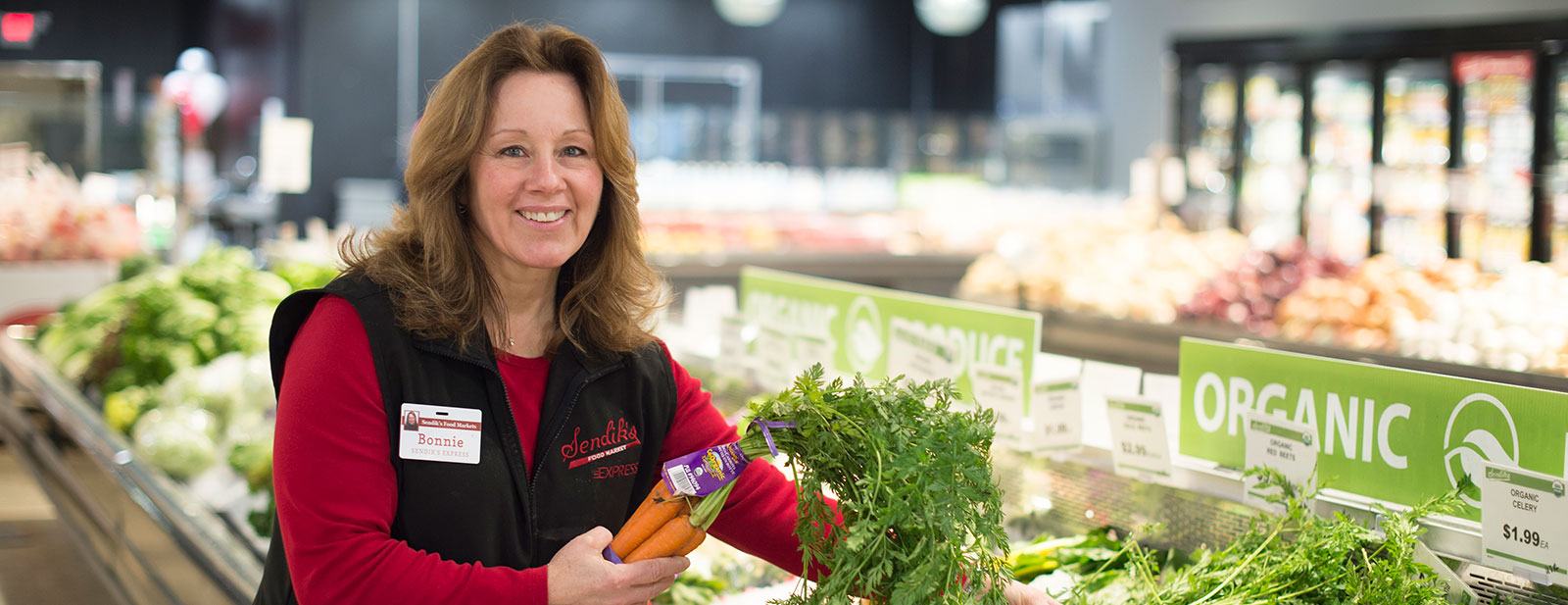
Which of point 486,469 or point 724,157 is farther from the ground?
point 724,157

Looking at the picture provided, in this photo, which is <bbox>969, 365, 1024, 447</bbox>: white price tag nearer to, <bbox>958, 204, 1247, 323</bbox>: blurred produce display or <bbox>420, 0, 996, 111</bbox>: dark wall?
<bbox>958, 204, 1247, 323</bbox>: blurred produce display

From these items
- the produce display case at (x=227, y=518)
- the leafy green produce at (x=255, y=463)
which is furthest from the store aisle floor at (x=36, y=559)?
the leafy green produce at (x=255, y=463)

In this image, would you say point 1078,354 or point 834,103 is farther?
point 834,103

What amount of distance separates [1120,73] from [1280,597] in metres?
10.9

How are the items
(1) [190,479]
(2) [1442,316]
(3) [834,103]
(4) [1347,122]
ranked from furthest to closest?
(3) [834,103] → (4) [1347,122] → (2) [1442,316] → (1) [190,479]

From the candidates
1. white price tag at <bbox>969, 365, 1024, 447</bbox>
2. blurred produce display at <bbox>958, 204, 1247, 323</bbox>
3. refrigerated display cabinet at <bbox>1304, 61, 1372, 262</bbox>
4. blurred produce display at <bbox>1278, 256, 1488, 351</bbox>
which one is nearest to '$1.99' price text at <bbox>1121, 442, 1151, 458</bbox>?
white price tag at <bbox>969, 365, 1024, 447</bbox>

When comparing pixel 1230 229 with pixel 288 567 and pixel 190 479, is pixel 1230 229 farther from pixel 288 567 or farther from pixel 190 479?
pixel 288 567

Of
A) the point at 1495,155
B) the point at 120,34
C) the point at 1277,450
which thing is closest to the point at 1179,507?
the point at 1277,450

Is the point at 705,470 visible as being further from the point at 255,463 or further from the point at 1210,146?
the point at 1210,146

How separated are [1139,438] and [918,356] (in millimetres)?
692

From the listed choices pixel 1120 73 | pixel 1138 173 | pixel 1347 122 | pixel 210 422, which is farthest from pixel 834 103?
pixel 210 422

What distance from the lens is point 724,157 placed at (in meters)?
11.7

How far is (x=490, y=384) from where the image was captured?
1.90 metres

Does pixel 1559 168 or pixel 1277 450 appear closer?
pixel 1277 450
